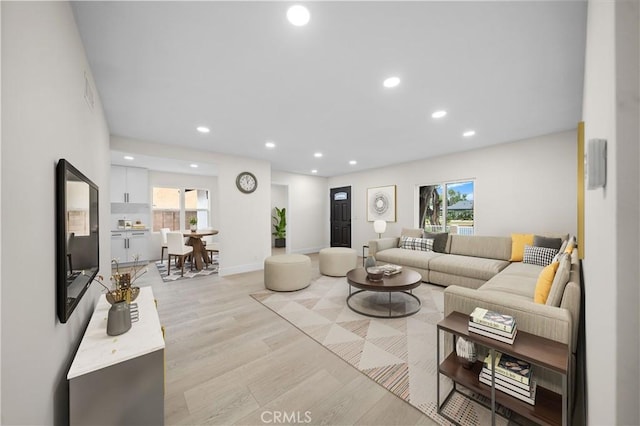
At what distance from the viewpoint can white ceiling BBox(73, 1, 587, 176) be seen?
1443 mm

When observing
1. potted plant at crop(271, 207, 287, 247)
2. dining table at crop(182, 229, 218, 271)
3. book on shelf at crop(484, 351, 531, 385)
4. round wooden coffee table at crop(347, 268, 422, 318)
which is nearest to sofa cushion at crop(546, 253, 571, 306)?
book on shelf at crop(484, 351, 531, 385)

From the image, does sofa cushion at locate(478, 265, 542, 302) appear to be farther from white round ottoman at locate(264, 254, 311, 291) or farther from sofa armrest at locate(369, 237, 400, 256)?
white round ottoman at locate(264, 254, 311, 291)

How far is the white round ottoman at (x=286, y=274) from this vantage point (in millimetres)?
3674

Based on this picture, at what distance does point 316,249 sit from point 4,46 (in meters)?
7.07

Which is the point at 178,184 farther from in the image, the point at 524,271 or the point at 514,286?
the point at 524,271

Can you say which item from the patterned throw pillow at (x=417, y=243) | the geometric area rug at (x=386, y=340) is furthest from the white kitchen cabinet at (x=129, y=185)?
the patterned throw pillow at (x=417, y=243)

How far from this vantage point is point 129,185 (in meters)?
5.77

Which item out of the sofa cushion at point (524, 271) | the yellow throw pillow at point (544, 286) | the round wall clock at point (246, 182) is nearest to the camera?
the yellow throw pillow at point (544, 286)

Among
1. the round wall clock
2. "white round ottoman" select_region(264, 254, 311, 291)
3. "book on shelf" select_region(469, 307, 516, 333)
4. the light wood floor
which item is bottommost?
the light wood floor

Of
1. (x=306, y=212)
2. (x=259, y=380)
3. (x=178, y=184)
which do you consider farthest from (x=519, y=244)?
(x=178, y=184)

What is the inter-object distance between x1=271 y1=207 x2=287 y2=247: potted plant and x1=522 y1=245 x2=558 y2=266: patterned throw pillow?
657 cm

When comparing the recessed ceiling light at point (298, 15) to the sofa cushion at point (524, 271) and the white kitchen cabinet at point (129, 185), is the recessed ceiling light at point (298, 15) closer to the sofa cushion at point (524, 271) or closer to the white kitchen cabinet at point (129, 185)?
the sofa cushion at point (524, 271)

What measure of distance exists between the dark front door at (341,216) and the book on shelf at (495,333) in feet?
18.7

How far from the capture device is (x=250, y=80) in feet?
7.05
